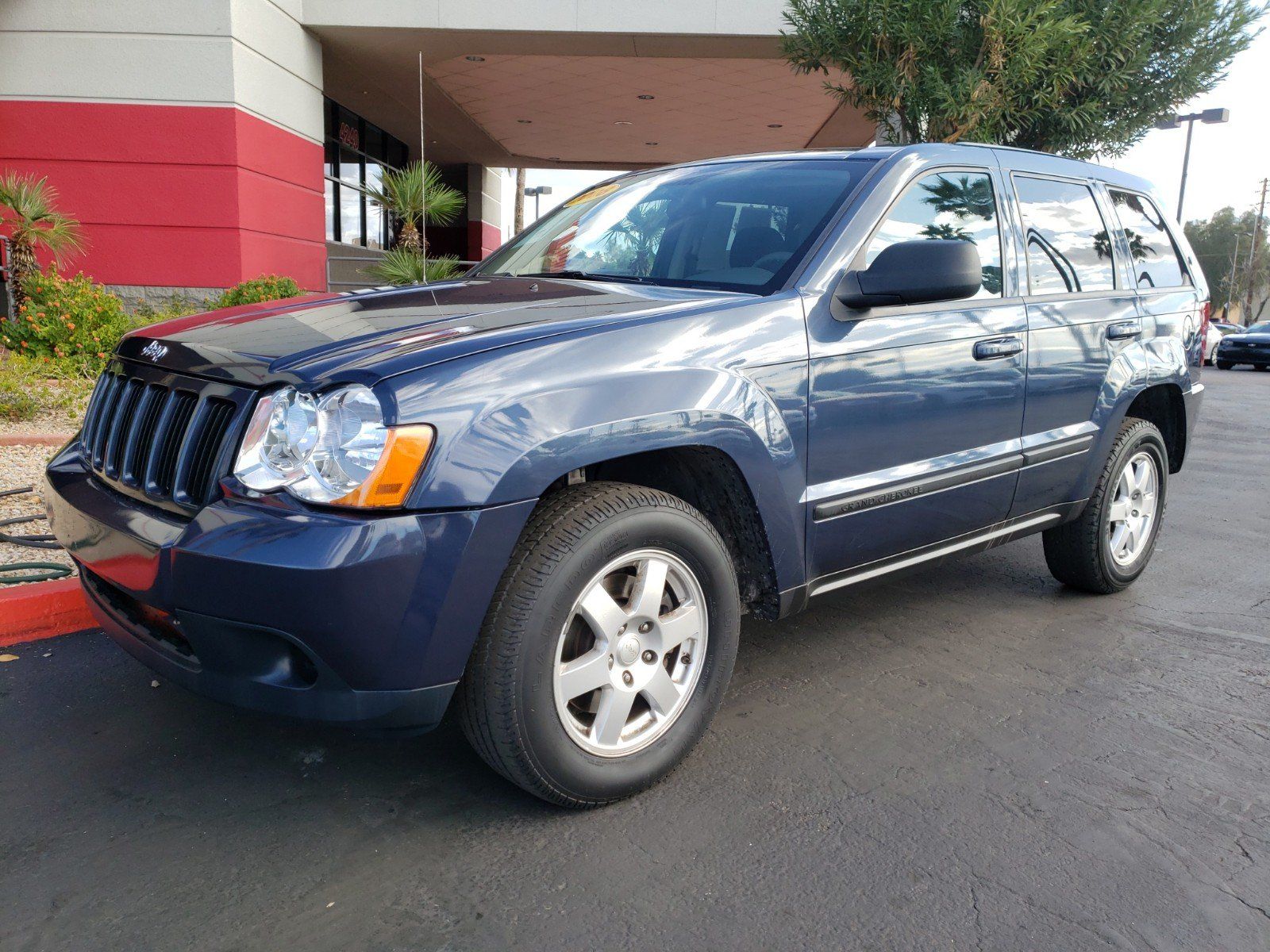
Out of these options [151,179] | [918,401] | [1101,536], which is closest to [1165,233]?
[1101,536]

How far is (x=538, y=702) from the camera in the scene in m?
2.36

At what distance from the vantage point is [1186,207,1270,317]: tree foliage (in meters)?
63.1

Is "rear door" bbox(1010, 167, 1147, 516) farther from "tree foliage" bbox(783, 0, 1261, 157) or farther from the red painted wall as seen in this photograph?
the red painted wall

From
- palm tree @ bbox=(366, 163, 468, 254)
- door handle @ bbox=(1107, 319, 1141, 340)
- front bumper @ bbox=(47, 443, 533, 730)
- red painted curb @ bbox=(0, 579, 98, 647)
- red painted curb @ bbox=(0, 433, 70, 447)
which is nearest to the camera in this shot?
front bumper @ bbox=(47, 443, 533, 730)

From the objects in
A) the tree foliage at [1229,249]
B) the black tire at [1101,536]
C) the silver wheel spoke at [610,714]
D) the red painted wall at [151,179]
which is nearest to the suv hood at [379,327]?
the silver wheel spoke at [610,714]

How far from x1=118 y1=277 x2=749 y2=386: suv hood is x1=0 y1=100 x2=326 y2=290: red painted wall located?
29.1ft

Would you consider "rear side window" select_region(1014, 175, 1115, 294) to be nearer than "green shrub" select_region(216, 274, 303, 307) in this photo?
Yes

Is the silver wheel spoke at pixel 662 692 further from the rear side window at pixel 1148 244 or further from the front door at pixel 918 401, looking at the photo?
the rear side window at pixel 1148 244

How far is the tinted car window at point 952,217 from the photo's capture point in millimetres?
3271

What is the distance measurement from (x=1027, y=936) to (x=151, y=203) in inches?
453

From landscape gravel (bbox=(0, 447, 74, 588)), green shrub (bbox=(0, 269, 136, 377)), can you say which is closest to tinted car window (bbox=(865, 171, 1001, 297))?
landscape gravel (bbox=(0, 447, 74, 588))

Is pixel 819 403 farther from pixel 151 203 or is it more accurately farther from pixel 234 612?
pixel 151 203

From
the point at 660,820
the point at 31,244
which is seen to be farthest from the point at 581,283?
the point at 31,244

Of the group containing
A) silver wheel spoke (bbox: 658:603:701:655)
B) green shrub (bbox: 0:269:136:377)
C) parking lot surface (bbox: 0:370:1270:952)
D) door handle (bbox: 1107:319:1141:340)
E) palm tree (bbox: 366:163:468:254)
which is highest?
palm tree (bbox: 366:163:468:254)
